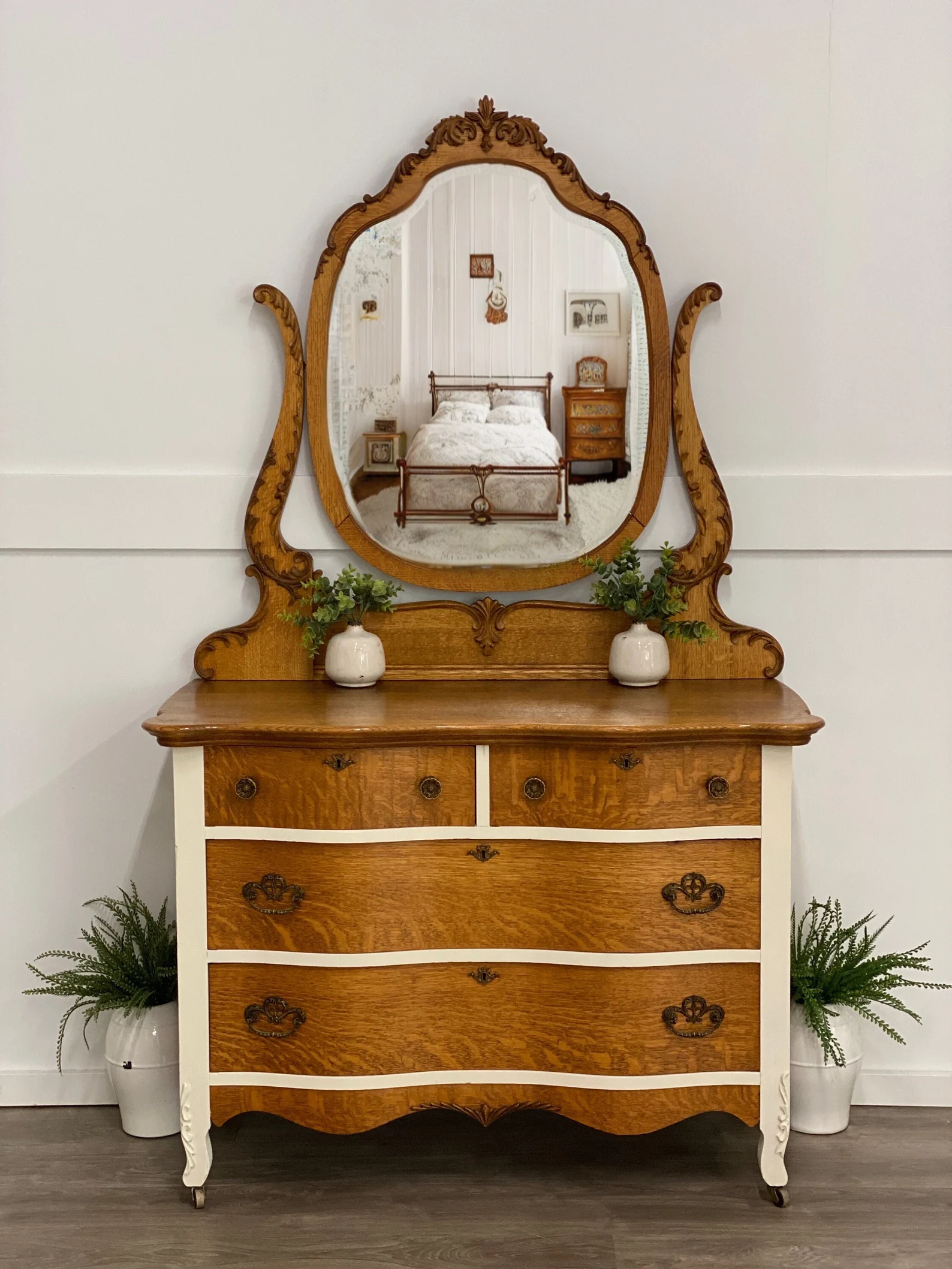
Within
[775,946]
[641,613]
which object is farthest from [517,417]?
[775,946]

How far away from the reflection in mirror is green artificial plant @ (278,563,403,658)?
0.15 metres

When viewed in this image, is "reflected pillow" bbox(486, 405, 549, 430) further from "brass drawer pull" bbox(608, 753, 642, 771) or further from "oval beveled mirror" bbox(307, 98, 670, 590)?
"brass drawer pull" bbox(608, 753, 642, 771)

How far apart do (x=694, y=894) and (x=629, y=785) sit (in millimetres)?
248

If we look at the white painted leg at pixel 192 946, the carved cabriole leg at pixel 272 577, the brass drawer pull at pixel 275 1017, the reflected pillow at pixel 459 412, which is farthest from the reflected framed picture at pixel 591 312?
the brass drawer pull at pixel 275 1017

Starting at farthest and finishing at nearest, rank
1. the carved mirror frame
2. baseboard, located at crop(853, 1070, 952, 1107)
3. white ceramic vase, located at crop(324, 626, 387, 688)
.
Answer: baseboard, located at crop(853, 1070, 952, 1107), the carved mirror frame, white ceramic vase, located at crop(324, 626, 387, 688)

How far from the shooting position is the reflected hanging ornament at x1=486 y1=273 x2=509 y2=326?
8.20 feet

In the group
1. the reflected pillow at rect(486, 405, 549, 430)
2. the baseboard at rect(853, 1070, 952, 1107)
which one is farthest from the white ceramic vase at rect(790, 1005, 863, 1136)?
the reflected pillow at rect(486, 405, 549, 430)

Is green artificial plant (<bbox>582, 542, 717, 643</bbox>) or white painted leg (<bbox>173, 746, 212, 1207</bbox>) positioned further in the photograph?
green artificial plant (<bbox>582, 542, 717, 643</bbox>)

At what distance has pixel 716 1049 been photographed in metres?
2.19

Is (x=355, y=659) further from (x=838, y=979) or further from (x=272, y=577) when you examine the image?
(x=838, y=979)

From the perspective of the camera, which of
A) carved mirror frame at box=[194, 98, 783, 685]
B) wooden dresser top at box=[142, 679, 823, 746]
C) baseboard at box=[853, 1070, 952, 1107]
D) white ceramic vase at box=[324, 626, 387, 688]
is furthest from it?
baseboard at box=[853, 1070, 952, 1107]

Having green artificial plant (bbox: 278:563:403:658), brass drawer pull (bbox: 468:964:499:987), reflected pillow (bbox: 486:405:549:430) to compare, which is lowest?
brass drawer pull (bbox: 468:964:499:987)

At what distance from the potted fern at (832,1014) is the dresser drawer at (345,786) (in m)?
0.90

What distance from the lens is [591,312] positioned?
252cm
